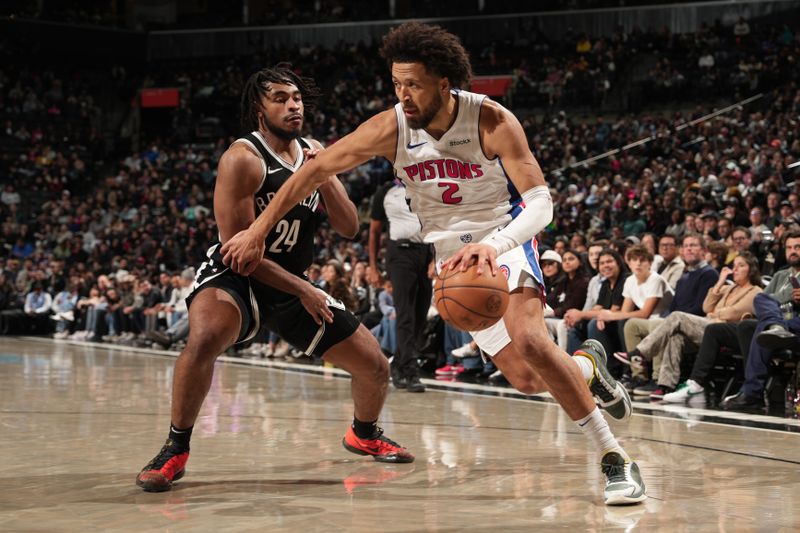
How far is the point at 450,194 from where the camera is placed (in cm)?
402

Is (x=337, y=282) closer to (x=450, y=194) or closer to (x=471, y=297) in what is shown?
(x=450, y=194)

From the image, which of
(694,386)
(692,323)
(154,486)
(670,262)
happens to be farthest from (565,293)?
(154,486)

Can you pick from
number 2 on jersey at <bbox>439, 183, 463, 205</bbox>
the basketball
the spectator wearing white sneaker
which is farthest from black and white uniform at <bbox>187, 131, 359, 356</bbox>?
the spectator wearing white sneaker

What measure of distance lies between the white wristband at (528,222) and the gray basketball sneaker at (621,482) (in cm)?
91

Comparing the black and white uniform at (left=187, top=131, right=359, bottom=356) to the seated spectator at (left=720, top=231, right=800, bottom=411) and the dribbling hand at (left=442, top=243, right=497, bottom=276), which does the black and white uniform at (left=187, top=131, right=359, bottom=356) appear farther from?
the seated spectator at (left=720, top=231, right=800, bottom=411)

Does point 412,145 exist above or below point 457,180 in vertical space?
above

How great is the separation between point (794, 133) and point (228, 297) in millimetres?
12989

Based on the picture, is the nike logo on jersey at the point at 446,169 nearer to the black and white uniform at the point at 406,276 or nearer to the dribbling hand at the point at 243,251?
the dribbling hand at the point at 243,251

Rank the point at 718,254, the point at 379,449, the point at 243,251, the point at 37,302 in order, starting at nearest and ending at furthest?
the point at 243,251, the point at 379,449, the point at 718,254, the point at 37,302

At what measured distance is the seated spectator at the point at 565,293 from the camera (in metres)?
8.46

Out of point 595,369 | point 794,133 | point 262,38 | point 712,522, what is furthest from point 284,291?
point 262,38

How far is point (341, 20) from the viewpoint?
30141 millimetres

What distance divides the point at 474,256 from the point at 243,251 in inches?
40.2

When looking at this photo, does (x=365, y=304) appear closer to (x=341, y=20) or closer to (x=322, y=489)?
(x=322, y=489)
